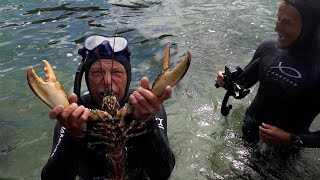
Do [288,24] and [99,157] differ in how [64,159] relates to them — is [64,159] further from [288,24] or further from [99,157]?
[288,24]

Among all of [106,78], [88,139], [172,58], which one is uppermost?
[106,78]

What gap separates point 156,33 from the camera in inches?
416

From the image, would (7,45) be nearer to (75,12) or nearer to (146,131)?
(75,12)

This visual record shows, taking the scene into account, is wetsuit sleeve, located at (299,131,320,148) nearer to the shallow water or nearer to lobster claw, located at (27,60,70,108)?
the shallow water

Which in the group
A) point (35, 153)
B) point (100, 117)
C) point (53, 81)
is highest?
point (53, 81)

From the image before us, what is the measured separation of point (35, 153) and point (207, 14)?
8.18 metres

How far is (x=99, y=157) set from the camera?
3.58 meters

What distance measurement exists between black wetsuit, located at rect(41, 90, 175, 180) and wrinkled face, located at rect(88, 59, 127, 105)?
384 mm

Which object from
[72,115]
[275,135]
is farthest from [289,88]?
[72,115]

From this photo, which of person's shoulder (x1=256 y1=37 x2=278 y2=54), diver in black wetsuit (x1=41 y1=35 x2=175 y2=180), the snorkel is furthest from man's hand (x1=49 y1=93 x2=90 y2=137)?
person's shoulder (x1=256 y1=37 x2=278 y2=54)

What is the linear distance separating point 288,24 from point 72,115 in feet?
8.89

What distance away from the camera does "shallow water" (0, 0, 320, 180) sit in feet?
17.8

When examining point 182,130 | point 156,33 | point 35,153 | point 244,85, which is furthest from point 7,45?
point 244,85

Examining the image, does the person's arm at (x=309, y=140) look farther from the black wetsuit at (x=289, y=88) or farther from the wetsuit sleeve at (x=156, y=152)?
the wetsuit sleeve at (x=156, y=152)
